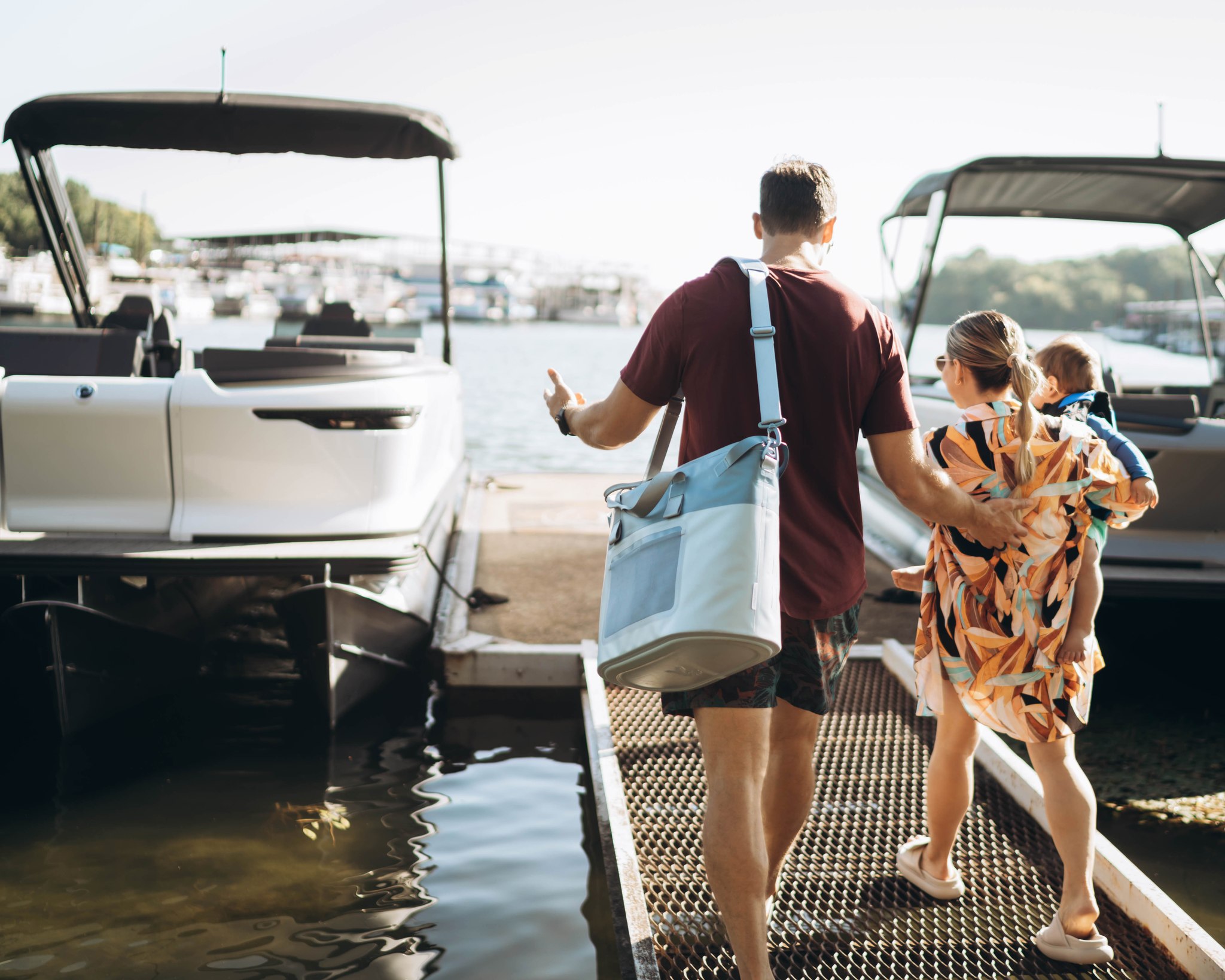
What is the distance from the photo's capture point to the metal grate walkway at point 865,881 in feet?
8.44

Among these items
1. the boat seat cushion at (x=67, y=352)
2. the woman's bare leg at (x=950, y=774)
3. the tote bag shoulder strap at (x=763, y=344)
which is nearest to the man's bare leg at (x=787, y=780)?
the woman's bare leg at (x=950, y=774)

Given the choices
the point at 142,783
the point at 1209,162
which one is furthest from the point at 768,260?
the point at 1209,162

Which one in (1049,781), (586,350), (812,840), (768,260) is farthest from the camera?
(586,350)

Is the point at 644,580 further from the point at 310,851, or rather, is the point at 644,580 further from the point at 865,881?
the point at 310,851

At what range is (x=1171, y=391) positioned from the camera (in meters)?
6.89

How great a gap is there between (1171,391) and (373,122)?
210 inches

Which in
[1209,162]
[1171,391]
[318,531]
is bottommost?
[318,531]

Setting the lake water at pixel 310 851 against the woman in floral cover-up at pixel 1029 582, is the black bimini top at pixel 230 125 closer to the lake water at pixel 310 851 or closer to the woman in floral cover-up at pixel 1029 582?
the lake water at pixel 310 851

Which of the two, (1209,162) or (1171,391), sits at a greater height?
(1209,162)

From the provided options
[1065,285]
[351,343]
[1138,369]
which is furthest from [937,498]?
[1065,285]

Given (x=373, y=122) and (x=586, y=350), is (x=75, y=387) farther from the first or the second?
(x=586, y=350)

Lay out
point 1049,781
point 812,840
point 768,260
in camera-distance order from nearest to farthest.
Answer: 1. point 768,260
2. point 1049,781
3. point 812,840

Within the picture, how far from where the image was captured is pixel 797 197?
2.24 metres

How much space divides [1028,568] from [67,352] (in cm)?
453
